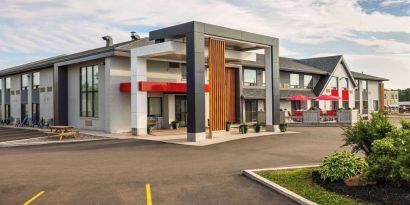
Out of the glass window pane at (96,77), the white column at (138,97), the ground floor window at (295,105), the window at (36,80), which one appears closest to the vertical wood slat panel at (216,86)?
the white column at (138,97)

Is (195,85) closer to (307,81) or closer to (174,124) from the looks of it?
(174,124)

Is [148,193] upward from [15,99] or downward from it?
downward

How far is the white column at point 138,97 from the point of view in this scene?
1004 inches

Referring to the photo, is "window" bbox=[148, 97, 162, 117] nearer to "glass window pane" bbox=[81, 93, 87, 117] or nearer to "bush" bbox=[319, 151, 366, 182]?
"glass window pane" bbox=[81, 93, 87, 117]

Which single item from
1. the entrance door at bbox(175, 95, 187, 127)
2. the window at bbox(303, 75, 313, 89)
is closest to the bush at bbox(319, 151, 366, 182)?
the entrance door at bbox(175, 95, 187, 127)

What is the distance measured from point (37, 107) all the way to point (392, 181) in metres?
36.1

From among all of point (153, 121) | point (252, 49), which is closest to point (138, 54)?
point (153, 121)

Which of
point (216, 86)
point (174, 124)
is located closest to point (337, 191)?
point (216, 86)

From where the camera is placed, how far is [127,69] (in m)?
28.8

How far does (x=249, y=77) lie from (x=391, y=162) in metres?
32.4

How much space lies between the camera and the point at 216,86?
23531 millimetres

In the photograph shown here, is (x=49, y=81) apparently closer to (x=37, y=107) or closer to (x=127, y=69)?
(x=37, y=107)

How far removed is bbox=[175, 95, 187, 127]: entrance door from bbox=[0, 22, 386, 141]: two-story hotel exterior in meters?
0.09

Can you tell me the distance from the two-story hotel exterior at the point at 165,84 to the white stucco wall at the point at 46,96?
94 millimetres
